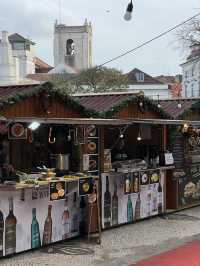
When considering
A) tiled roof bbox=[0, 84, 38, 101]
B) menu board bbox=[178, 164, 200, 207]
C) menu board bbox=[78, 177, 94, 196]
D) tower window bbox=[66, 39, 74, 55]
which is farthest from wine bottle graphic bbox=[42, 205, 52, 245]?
tower window bbox=[66, 39, 74, 55]

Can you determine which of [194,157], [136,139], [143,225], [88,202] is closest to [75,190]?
[88,202]

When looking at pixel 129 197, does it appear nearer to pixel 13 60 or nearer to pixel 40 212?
pixel 40 212

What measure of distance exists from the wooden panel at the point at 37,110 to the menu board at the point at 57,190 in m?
1.18

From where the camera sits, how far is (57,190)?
818 cm

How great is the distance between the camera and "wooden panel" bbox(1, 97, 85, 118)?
7.84m

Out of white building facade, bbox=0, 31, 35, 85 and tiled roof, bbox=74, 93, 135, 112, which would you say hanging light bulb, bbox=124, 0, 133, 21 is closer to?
tiled roof, bbox=74, 93, 135, 112

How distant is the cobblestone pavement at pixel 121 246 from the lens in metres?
7.50

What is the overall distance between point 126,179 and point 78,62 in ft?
325

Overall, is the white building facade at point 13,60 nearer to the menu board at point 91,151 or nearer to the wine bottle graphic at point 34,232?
the menu board at point 91,151

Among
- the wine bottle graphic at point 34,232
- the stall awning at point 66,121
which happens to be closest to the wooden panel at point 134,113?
the stall awning at point 66,121

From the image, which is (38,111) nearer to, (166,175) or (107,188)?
(107,188)

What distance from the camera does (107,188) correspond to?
9508 millimetres

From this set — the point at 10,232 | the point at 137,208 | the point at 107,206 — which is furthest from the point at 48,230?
Result: the point at 137,208

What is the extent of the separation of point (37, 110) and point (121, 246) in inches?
107
